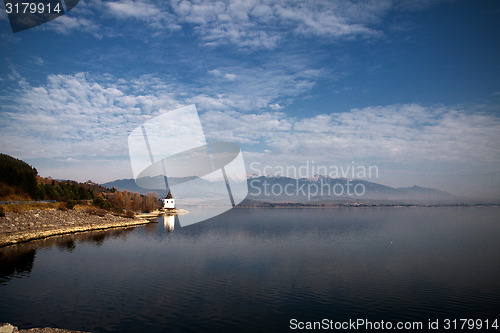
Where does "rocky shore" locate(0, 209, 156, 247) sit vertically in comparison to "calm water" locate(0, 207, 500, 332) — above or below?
above

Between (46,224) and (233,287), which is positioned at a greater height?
(46,224)

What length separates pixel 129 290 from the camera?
70.7 feet

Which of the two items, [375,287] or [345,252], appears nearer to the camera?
[375,287]

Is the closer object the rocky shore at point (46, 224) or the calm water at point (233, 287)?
the calm water at point (233, 287)

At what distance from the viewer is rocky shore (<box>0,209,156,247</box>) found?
43544 millimetres

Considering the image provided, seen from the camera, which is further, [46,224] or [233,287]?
[46,224]

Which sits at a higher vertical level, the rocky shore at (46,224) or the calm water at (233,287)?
the rocky shore at (46,224)

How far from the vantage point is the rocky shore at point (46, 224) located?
143 ft

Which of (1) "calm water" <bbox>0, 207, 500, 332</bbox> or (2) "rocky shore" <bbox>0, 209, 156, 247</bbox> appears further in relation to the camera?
(2) "rocky shore" <bbox>0, 209, 156, 247</bbox>

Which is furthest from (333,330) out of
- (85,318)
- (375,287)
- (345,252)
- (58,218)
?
(58,218)

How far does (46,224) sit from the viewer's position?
181 feet

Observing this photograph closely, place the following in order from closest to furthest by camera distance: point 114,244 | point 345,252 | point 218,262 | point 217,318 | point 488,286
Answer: point 217,318
point 488,286
point 218,262
point 345,252
point 114,244

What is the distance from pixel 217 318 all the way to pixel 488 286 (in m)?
21.9

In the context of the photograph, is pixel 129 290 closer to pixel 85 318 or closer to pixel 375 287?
pixel 85 318
